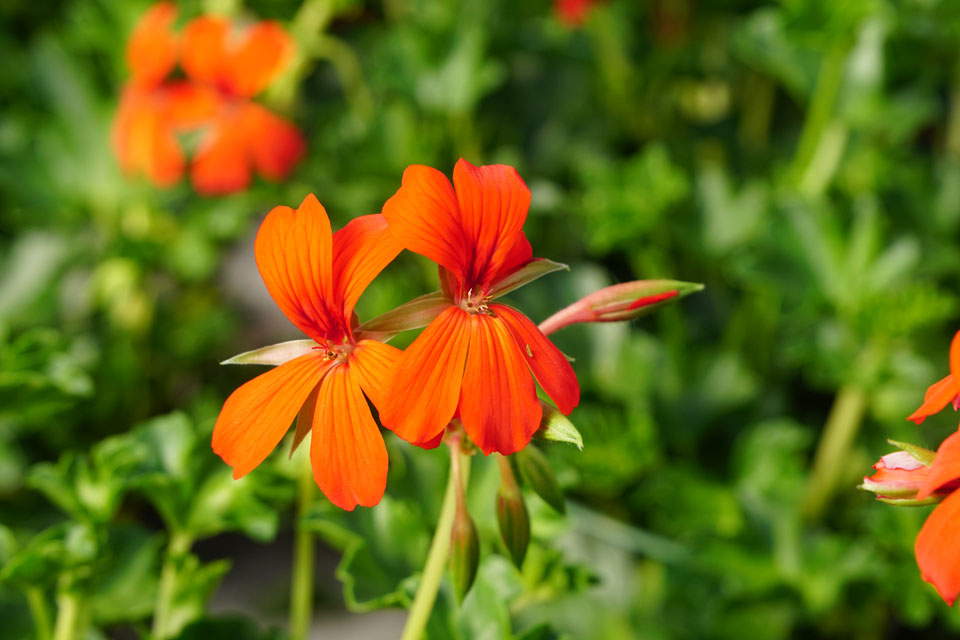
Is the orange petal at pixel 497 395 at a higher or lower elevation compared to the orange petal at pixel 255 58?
lower

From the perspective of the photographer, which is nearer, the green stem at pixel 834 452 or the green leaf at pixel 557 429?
the green leaf at pixel 557 429

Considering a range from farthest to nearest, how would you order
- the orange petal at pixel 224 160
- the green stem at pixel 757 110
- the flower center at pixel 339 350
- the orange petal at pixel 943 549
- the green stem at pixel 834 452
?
1. the green stem at pixel 757 110
2. the orange petal at pixel 224 160
3. the green stem at pixel 834 452
4. the flower center at pixel 339 350
5. the orange petal at pixel 943 549

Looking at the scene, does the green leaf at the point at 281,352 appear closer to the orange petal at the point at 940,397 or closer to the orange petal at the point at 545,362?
the orange petal at the point at 545,362

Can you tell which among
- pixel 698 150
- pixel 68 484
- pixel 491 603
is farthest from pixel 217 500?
pixel 698 150

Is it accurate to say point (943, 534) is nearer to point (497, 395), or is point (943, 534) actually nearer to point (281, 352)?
point (497, 395)

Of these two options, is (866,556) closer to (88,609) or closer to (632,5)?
(88,609)

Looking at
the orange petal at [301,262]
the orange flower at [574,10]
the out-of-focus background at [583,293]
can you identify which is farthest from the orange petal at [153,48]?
the orange petal at [301,262]
